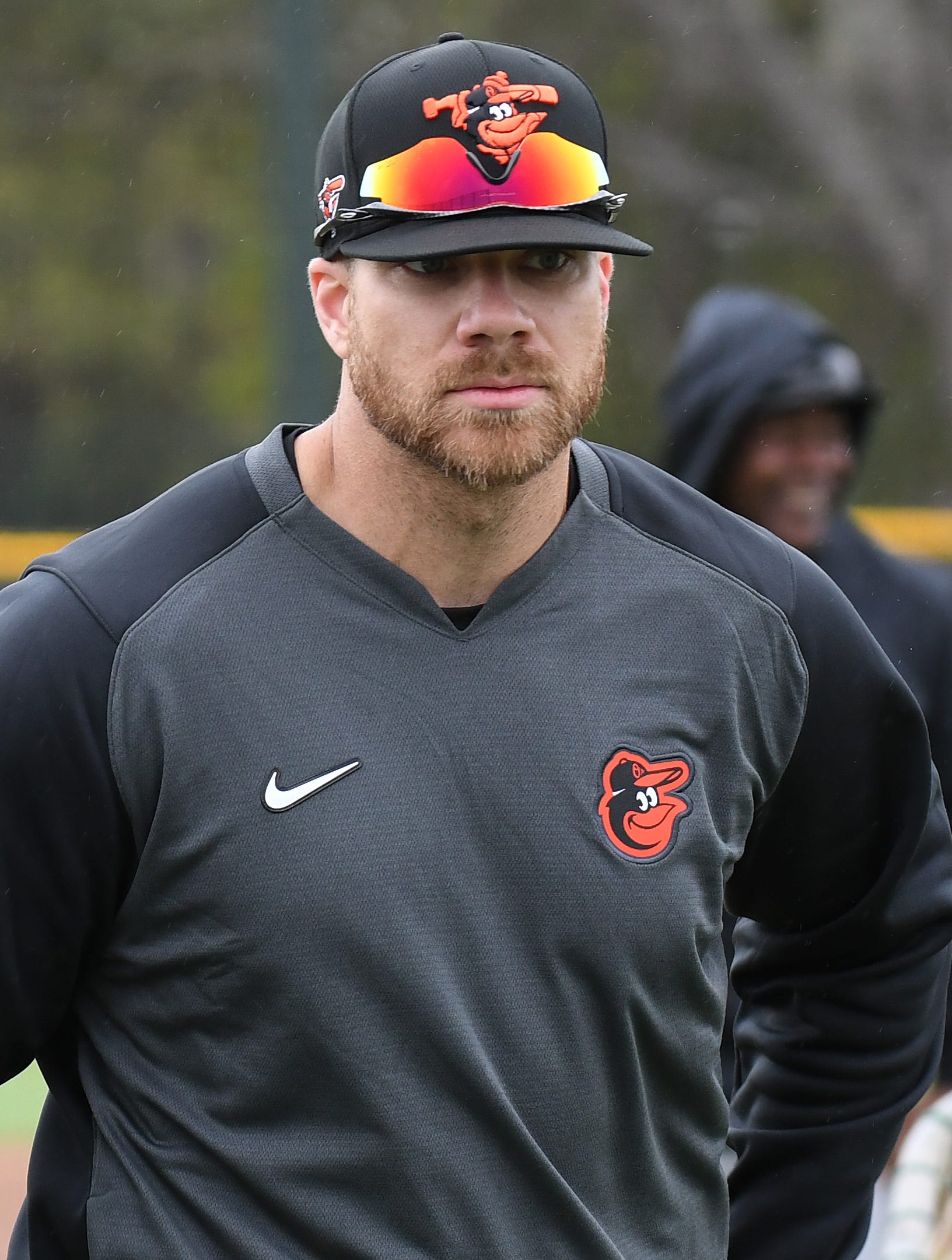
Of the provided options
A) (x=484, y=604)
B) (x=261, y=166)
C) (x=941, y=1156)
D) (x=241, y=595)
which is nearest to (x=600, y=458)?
(x=484, y=604)

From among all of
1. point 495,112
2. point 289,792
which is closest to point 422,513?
point 289,792

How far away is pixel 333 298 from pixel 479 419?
35 centimetres

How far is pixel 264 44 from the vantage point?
19.0 meters

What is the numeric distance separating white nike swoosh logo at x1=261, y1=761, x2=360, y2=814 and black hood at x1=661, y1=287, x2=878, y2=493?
2.87 meters

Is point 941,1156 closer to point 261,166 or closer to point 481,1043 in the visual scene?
point 481,1043

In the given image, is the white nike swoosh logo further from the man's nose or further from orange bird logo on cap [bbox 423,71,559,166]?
orange bird logo on cap [bbox 423,71,559,166]

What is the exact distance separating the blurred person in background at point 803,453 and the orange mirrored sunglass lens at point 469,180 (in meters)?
2.14

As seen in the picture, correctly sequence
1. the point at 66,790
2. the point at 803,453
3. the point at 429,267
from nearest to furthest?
the point at 66,790 < the point at 429,267 < the point at 803,453

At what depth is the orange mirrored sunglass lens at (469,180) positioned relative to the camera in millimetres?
2641

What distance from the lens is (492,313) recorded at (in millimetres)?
2615

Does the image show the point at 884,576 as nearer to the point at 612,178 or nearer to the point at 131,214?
the point at 612,178

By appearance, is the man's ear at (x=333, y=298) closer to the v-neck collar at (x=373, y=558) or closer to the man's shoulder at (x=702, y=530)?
the v-neck collar at (x=373, y=558)

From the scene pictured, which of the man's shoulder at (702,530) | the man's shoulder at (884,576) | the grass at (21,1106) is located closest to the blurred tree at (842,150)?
the grass at (21,1106)

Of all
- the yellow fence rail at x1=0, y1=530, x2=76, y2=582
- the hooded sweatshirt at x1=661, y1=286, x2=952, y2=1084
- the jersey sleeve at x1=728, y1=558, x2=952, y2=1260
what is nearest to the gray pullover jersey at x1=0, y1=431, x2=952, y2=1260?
the jersey sleeve at x1=728, y1=558, x2=952, y2=1260
